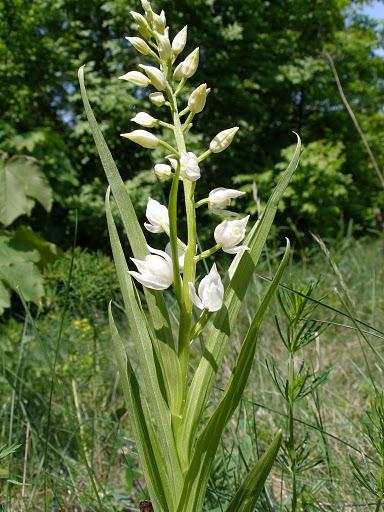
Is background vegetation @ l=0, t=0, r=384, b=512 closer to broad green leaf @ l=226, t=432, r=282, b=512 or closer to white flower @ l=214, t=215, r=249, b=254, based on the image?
white flower @ l=214, t=215, r=249, b=254

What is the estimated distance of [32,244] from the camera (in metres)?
2.14

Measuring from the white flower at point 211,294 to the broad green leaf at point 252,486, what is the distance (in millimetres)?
190

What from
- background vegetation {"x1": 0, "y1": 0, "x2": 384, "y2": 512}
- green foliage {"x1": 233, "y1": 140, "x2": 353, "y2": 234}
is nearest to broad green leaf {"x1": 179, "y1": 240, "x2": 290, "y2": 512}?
background vegetation {"x1": 0, "y1": 0, "x2": 384, "y2": 512}

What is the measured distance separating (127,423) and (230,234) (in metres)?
0.94

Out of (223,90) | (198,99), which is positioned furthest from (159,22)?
(223,90)

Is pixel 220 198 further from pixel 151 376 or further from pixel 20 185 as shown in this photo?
pixel 20 185

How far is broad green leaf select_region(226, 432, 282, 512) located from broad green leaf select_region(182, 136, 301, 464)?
0.10 meters

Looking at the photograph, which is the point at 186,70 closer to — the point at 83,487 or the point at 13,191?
the point at 83,487

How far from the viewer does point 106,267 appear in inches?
78.3

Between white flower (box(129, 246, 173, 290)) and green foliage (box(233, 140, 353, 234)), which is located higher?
white flower (box(129, 246, 173, 290))

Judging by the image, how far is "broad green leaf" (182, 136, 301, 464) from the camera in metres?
0.74

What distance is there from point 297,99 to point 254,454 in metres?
7.50

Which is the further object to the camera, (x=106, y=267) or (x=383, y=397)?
(x=106, y=267)

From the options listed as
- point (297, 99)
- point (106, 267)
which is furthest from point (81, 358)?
point (297, 99)
